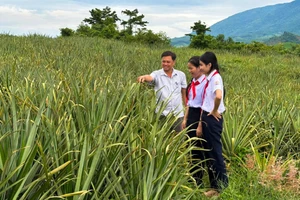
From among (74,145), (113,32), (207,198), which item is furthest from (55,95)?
(113,32)

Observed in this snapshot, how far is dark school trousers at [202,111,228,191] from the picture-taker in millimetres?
3736

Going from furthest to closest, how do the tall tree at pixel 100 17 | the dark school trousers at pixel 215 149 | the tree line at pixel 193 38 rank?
1. the tall tree at pixel 100 17
2. the tree line at pixel 193 38
3. the dark school trousers at pixel 215 149

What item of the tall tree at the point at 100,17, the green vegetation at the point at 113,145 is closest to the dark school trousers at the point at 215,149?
the green vegetation at the point at 113,145

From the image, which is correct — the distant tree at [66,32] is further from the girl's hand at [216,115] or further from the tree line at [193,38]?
the girl's hand at [216,115]

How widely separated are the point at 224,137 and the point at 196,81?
3.40ft

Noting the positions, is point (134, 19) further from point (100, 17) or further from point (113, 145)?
point (113, 145)

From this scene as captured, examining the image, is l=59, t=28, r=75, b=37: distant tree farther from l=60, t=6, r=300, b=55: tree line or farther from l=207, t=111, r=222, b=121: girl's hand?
l=207, t=111, r=222, b=121: girl's hand

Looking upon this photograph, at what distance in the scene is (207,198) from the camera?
3.49 metres

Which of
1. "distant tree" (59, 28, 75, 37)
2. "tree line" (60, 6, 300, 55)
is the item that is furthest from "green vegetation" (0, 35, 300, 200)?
"distant tree" (59, 28, 75, 37)

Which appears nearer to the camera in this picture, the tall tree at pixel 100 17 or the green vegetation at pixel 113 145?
the green vegetation at pixel 113 145

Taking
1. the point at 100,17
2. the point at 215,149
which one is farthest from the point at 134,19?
the point at 215,149

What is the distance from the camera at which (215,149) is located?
12.5ft

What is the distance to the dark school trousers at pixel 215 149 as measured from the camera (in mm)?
3736

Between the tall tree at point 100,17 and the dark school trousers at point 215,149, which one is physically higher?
the tall tree at point 100,17
